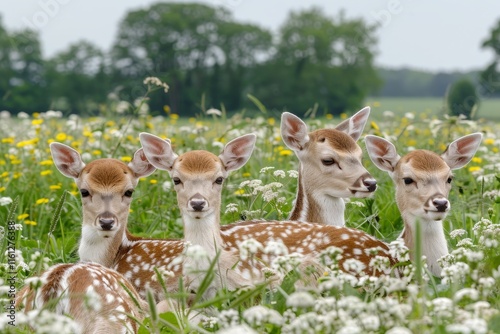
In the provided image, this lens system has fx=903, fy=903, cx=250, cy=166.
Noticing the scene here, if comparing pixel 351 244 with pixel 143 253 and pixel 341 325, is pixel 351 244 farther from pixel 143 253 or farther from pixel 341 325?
pixel 341 325

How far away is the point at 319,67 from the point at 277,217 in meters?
68.9

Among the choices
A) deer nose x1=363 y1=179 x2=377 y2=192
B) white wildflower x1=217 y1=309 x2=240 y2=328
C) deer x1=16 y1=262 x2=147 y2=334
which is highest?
deer nose x1=363 y1=179 x2=377 y2=192

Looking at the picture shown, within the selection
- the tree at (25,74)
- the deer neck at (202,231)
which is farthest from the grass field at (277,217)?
the tree at (25,74)

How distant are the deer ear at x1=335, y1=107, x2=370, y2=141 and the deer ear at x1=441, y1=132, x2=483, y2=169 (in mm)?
1072

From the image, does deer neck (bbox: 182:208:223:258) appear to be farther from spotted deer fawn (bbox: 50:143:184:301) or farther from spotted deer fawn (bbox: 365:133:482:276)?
spotted deer fawn (bbox: 365:133:482:276)

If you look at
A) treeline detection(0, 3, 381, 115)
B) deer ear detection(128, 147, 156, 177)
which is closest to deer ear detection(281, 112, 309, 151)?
deer ear detection(128, 147, 156, 177)

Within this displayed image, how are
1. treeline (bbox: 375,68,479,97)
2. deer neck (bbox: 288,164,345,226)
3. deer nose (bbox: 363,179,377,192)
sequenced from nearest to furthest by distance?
1. deer nose (bbox: 363,179,377,192)
2. deer neck (bbox: 288,164,345,226)
3. treeline (bbox: 375,68,479,97)

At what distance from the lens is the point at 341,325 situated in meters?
3.51

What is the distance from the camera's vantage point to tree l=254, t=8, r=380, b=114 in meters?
71.6

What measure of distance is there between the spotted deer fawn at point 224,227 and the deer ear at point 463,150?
3.00 feet

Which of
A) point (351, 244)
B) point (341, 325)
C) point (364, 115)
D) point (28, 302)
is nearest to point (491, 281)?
point (341, 325)

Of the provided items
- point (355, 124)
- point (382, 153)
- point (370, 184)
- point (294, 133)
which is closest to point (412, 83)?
point (355, 124)

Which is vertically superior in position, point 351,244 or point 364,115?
point 364,115

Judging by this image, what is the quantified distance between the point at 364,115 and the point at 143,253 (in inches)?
87.3
